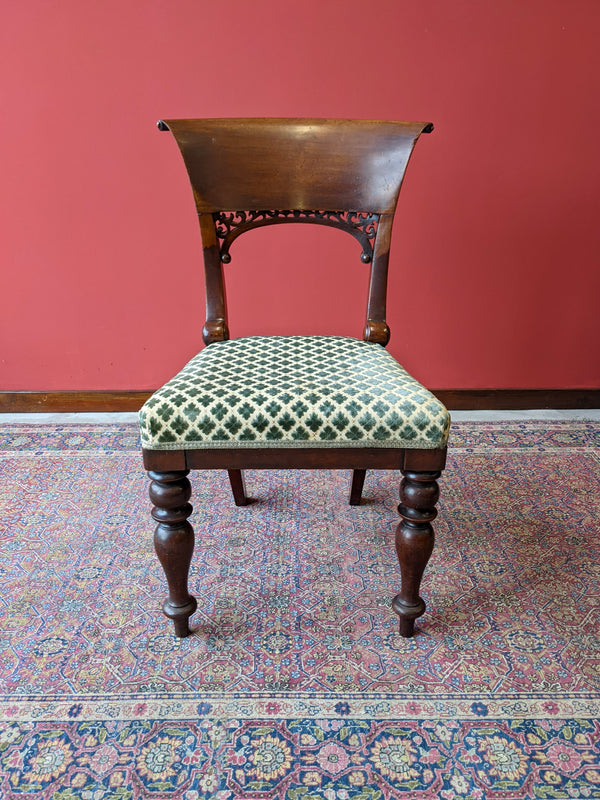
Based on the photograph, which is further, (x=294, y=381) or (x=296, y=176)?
(x=296, y=176)

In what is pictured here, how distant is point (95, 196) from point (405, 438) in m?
1.83

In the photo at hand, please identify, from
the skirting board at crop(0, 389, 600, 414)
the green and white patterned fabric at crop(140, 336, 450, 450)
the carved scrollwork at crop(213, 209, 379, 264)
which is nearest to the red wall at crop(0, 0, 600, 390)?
the skirting board at crop(0, 389, 600, 414)

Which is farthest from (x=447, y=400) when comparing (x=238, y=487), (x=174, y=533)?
(x=174, y=533)

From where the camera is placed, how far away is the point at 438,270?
227 cm

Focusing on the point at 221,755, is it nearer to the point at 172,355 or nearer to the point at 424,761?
the point at 424,761

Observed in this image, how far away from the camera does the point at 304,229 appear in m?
2.19

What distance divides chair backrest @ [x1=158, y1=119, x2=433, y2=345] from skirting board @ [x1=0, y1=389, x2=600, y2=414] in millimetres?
1143

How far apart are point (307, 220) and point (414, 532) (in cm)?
A: 88

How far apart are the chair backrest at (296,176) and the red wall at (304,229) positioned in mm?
811

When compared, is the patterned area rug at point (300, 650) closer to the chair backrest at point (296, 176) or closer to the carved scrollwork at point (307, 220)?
the chair backrest at point (296, 176)

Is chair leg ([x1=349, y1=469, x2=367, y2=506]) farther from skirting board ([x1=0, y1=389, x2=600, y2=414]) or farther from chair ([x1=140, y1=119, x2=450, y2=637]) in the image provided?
skirting board ([x1=0, y1=389, x2=600, y2=414])

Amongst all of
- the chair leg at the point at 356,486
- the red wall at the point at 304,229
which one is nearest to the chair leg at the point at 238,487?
the chair leg at the point at 356,486

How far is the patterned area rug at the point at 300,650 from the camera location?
90 centimetres

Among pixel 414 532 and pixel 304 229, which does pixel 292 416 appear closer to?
pixel 414 532
